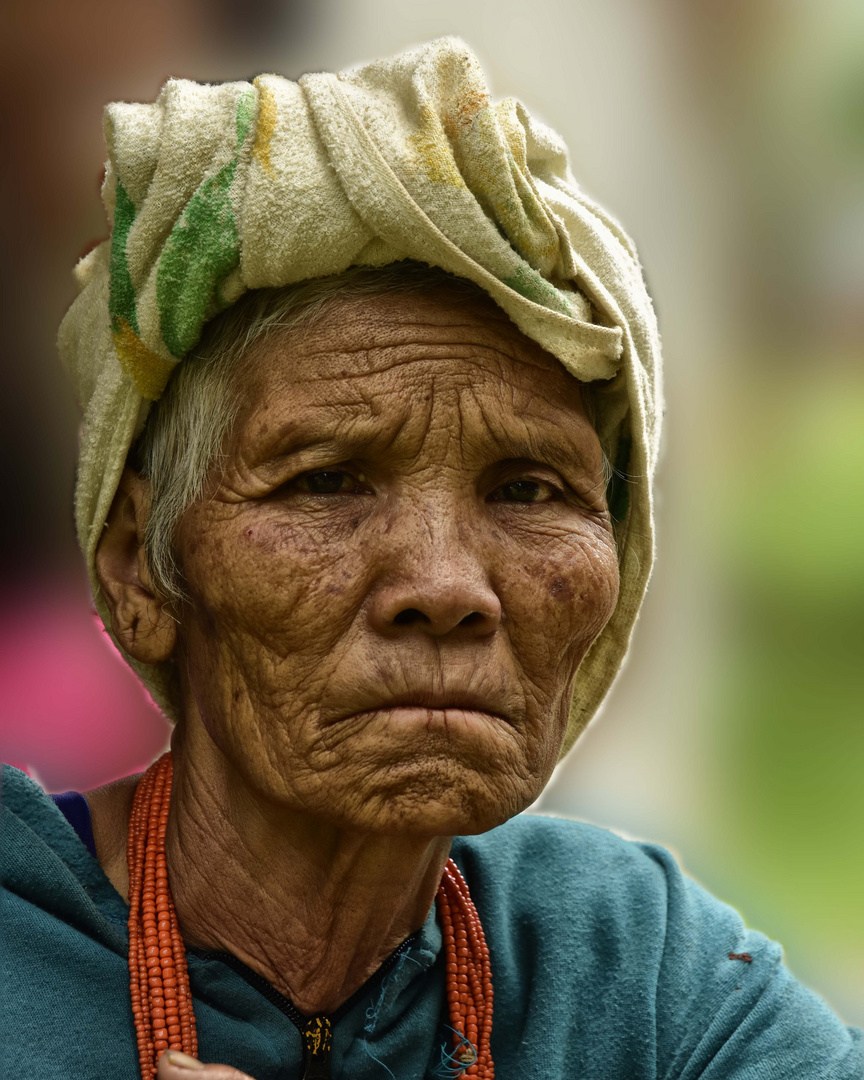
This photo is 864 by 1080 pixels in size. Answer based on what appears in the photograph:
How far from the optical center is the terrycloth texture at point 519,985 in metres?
1.82

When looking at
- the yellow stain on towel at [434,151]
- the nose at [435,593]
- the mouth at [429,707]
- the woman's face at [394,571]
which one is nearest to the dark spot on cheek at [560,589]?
the woman's face at [394,571]

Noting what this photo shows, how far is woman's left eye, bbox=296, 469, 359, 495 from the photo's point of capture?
1.90 m

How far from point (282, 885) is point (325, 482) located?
29.5 inches

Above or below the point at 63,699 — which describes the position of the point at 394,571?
above

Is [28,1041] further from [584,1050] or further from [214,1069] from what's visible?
[584,1050]

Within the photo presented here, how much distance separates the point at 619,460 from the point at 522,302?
528 mm

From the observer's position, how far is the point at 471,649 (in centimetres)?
182

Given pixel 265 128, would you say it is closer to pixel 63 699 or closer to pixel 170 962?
pixel 170 962

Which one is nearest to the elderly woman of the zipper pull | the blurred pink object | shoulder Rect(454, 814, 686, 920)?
the zipper pull

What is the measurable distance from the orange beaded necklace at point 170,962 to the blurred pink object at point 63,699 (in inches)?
47.9

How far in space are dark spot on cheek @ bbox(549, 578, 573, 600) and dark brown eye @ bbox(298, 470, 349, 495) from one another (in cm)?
40

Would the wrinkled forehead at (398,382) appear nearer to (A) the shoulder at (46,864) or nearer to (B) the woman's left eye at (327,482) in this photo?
(B) the woman's left eye at (327,482)

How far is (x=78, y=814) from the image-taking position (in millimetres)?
2051


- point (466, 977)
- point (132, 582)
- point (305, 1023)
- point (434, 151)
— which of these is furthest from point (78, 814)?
point (434, 151)
